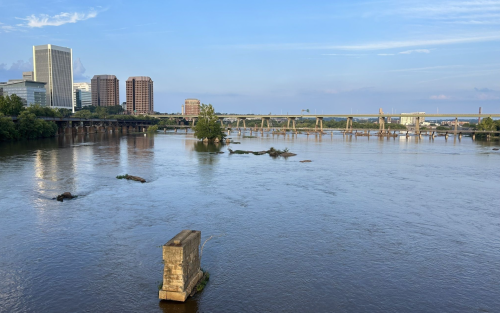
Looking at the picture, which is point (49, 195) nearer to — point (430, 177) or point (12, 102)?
point (430, 177)

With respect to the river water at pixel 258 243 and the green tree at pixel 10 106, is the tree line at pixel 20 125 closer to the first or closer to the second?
the green tree at pixel 10 106

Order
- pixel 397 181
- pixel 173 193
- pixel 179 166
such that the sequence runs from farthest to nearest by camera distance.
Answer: pixel 179 166
pixel 397 181
pixel 173 193

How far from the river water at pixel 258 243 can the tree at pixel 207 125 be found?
56.4m

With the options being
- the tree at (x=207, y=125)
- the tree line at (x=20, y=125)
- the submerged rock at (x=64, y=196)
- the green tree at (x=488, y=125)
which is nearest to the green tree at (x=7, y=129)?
the tree line at (x=20, y=125)

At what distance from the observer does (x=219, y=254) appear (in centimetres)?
1866

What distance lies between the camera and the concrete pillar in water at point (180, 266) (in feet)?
42.8

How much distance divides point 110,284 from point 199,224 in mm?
8506

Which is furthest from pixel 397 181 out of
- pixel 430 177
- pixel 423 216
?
pixel 423 216

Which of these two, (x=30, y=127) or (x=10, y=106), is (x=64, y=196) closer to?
(x=30, y=127)

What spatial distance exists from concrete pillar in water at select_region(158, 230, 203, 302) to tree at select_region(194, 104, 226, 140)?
8215 centimetres

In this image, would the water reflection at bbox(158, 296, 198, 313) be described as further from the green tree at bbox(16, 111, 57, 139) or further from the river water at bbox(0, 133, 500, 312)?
the green tree at bbox(16, 111, 57, 139)

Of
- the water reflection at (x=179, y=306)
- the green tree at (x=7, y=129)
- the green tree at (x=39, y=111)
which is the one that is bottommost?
the water reflection at (x=179, y=306)

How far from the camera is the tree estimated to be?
95688 millimetres

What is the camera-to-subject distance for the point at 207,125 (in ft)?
317
